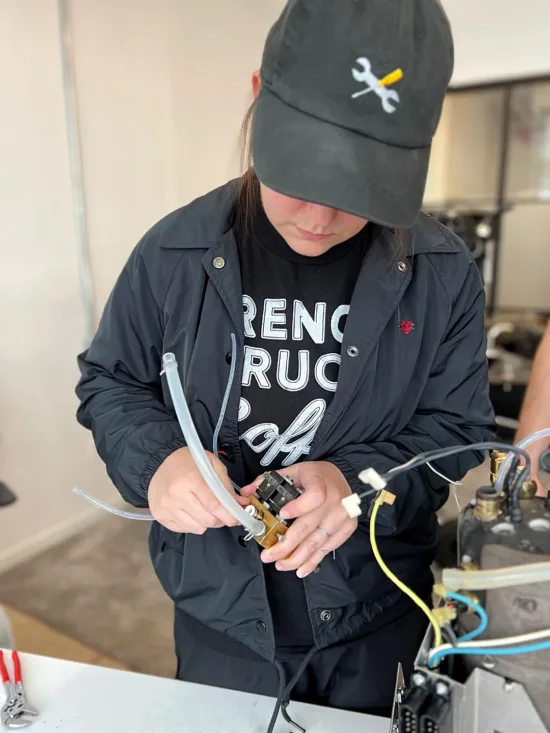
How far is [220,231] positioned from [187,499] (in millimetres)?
371

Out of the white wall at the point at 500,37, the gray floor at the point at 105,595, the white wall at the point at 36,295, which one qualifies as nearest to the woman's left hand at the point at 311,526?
the gray floor at the point at 105,595

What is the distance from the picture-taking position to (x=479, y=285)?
2.84ft

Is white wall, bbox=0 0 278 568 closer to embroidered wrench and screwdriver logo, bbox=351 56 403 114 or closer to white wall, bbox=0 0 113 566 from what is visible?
white wall, bbox=0 0 113 566

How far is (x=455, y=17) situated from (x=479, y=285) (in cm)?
334

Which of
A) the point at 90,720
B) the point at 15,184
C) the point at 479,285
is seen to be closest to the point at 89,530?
the point at 15,184

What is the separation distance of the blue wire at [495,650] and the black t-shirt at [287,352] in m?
0.36

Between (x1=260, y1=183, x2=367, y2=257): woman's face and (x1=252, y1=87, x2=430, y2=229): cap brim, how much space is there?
0.20 ft

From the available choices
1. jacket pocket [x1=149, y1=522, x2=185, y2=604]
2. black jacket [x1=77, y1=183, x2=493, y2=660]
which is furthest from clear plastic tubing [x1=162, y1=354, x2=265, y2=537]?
jacket pocket [x1=149, y1=522, x2=185, y2=604]

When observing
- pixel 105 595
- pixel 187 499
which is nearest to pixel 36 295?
pixel 105 595

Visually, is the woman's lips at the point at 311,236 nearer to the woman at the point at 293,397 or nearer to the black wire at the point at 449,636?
the woman at the point at 293,397

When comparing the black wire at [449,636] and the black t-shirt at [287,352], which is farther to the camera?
the black t-shirt at [287,352]

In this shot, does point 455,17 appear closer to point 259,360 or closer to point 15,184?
point 15,184

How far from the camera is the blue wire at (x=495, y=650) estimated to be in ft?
1.58

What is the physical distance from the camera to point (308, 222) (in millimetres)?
700
